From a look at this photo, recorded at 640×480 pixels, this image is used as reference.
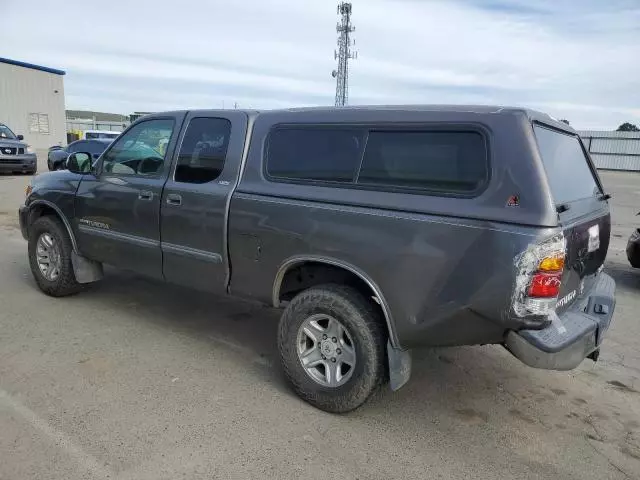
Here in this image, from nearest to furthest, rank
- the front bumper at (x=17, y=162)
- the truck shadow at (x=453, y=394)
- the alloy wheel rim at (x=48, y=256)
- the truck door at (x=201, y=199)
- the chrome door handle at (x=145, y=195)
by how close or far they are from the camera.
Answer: the truck shadow at (x=453, y=394)
the truck door at (x=201, y=199)
the chrome door handle at (x=145, y=195)
the alloy wheel rim at (x=48, y=256)
the front bumper at (x=17, y=162)

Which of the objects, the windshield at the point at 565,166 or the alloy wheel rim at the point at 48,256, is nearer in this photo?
the windshield at the point at 565,166

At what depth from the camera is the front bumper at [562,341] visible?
2.72m

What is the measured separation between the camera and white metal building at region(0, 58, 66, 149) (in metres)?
35.1

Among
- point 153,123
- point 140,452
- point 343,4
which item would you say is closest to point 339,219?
point 140,452

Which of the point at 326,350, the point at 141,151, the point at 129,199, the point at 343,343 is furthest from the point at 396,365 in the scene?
the point at 141,151

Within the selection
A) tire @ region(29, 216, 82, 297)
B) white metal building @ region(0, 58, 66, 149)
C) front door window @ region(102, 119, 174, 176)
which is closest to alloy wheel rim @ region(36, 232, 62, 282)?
tire @ region(29, 216, 82, 297)

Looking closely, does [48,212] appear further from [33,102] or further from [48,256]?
[33,102]

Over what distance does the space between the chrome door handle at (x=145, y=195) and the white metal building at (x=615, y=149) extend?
38270 millimetres

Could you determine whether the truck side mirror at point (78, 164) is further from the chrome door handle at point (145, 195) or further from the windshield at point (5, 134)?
the windshield at point (5, 134)

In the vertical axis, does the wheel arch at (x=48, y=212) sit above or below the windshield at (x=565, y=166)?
below

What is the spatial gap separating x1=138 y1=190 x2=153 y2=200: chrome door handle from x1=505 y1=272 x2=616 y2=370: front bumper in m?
3.00

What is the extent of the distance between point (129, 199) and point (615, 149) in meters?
40.5

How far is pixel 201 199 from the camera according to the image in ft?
12.8

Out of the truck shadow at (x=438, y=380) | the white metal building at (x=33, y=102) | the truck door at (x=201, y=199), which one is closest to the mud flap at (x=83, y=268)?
the truck shadow at (x=438, y=380)
